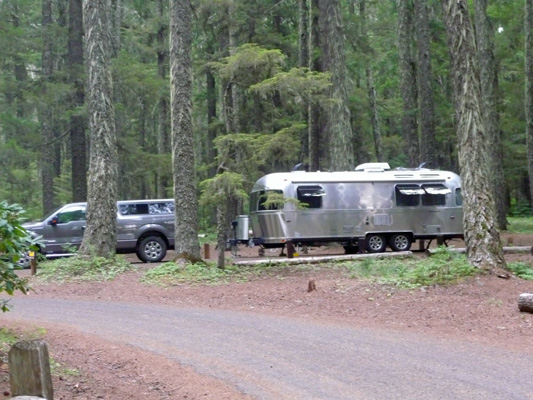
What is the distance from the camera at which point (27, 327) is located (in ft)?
34.0

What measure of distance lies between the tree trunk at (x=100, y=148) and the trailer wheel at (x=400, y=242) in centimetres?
899

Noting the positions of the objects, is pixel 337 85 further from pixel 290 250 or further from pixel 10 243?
pixel 10 243

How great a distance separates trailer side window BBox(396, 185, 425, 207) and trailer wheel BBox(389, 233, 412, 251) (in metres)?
0.97

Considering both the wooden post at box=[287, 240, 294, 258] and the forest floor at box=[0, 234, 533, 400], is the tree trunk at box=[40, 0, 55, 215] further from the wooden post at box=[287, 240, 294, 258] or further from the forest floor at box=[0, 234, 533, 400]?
the forest floor at box=[0, 234, 533, 400]

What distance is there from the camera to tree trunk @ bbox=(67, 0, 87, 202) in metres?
26.2

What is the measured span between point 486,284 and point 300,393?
269 inches

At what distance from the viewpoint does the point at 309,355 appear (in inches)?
355

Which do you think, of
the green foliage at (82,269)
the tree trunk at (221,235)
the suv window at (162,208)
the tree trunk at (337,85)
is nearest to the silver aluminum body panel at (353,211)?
the tree trunk at (337,85)

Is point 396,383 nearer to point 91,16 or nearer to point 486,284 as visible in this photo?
point 486,284

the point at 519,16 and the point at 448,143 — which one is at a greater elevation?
the point at 519,16

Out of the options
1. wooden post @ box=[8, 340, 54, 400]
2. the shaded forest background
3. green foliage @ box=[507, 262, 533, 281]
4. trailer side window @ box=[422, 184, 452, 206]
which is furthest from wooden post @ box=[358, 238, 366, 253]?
wooden post @ box=[8, 340, 54, 400]

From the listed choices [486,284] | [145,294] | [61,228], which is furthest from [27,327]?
[61,228]

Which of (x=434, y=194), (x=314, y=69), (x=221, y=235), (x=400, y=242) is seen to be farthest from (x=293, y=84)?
(x=314, y=69)

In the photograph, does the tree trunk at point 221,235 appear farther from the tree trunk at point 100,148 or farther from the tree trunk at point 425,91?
the tree trunk at point 425,91
